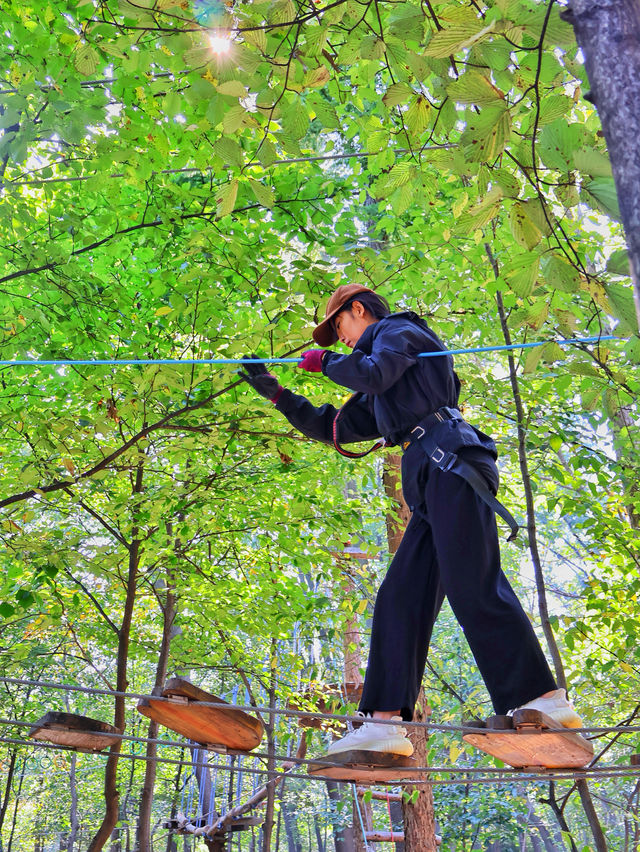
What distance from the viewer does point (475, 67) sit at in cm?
179

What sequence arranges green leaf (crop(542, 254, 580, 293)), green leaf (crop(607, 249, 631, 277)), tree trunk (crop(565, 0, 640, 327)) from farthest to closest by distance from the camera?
green leaf (crop(542, 254, 580, 293))
green leaf (crop(607, 249, 631, 277))
tree trunk (crop(565, 0, 640, 327))

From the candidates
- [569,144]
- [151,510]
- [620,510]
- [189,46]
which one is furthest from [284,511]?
[569,144]

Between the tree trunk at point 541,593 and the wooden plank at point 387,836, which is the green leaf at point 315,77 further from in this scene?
the wooden plank at point 387,836

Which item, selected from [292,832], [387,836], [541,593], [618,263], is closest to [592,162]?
[618,263]

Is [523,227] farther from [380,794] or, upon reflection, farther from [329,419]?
[380,794]

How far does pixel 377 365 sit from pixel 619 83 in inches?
59.3

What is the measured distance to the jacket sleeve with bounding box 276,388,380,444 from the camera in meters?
2.98

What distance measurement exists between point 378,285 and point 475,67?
2088 millimetres

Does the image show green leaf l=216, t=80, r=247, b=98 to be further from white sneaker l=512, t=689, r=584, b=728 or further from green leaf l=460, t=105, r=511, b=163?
white sneaker l=512, t=689, r=584, b=728

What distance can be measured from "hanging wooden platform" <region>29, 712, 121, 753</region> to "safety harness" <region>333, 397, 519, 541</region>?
1.47m

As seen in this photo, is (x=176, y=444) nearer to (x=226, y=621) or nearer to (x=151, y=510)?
(x=151, y=510)

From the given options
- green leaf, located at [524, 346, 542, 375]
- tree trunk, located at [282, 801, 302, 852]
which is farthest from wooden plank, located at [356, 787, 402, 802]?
tree trunk, located at [282, 801, 302, 852]

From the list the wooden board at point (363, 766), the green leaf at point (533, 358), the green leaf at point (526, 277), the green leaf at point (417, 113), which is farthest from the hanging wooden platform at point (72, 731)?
the green leaf at point (417, 113)

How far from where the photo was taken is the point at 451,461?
246cm
